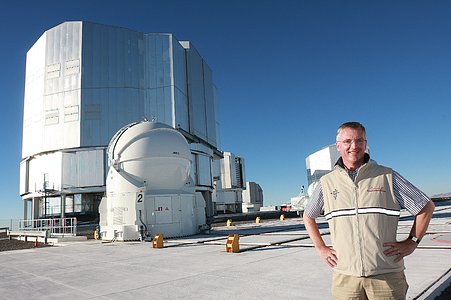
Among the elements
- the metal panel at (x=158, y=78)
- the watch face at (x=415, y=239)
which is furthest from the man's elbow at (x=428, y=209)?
the metal panel at (x=158, y=78)

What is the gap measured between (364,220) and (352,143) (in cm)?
68

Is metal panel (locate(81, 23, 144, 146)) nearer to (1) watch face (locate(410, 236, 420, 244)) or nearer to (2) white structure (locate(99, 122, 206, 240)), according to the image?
(2) white structure (locate(99, 122, 206, 240))

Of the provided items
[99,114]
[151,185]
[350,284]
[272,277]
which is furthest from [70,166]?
[350,284]

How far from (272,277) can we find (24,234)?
2680cm

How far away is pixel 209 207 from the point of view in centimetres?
5047

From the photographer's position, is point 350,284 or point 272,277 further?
point 272,277

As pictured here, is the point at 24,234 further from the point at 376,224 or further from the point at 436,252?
the point at 376,224

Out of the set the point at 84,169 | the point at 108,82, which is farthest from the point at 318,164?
the point at 84,169

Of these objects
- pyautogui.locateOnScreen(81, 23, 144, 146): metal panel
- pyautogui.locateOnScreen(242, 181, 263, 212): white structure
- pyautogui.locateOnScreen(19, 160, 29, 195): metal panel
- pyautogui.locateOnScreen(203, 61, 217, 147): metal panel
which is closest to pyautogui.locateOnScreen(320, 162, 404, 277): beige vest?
pyautogui.locateOnScreen(81, 23, 144, 146): metal panel

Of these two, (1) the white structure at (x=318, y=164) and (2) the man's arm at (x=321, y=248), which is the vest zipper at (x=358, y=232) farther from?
(1) the white structure at (x=318, y=164)

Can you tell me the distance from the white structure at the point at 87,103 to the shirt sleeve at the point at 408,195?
135ft

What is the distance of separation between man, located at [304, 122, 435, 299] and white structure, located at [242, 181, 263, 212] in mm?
87830

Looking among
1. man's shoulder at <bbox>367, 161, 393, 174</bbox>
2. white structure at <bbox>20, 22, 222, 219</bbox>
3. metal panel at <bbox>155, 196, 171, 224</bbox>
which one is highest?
white structure at <bbox>20, 22, 222, 219</bbox>

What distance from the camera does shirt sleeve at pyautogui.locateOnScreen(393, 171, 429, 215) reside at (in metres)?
2.72
